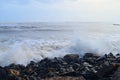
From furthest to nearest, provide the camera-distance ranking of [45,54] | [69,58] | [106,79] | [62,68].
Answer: [45,54]
[69,58]
[62,68]
[106,79]

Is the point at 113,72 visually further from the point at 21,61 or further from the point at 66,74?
the point at 21,61

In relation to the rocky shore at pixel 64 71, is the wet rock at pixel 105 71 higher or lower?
higher

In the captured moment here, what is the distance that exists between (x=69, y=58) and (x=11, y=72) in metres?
3.98

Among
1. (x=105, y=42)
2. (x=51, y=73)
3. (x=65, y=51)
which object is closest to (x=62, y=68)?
(x=51, y=73)

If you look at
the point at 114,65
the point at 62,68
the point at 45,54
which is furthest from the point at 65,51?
the point at 114,65

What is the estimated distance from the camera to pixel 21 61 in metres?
13.4

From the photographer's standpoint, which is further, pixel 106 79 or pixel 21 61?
pixel 21 61

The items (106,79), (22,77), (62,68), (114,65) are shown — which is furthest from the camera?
(62,68)

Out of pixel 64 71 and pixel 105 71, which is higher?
pixel 105 71

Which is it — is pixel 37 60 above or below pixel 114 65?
below

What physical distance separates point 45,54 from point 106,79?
24.6 feet

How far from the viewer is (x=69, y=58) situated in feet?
43.5

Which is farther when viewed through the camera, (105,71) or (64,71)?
(64,71)

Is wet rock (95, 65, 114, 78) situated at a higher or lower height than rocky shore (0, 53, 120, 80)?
higher
